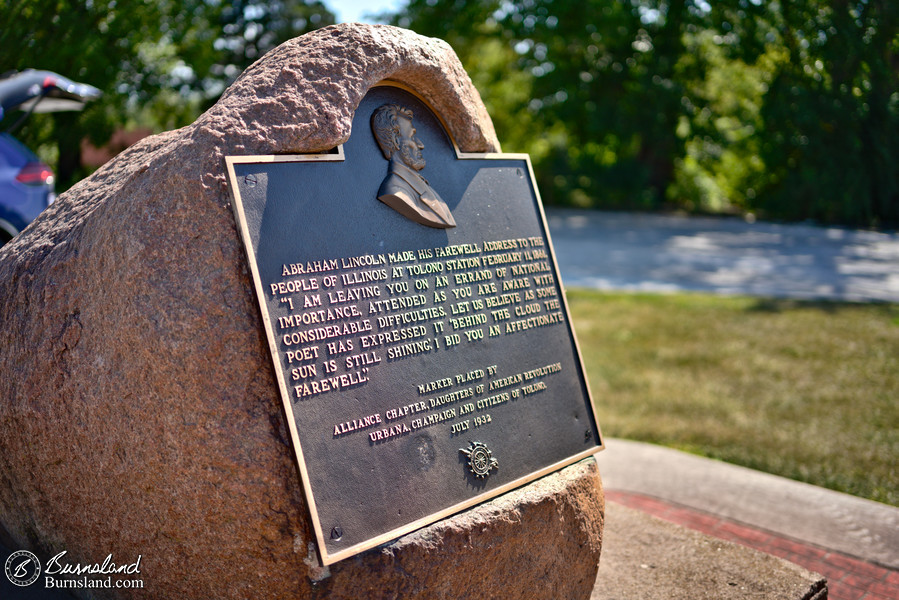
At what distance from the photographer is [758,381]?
643cm

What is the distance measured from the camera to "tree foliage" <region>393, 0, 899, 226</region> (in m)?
10.2

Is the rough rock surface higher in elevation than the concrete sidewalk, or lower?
higher

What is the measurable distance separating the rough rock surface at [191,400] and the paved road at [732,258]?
865 centimetres

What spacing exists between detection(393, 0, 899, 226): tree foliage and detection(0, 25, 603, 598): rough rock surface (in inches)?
341

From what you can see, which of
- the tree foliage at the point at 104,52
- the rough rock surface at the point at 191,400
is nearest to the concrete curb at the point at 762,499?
the rough rock surface at the point at 191,400

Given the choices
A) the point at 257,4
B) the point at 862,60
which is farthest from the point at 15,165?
the point at 257,4

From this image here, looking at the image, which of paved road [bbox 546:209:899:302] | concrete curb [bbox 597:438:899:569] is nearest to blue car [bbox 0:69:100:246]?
concrete curb [bbox 597:438:899:569]

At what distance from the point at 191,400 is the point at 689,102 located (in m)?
17.3

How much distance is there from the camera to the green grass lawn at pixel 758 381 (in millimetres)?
4863

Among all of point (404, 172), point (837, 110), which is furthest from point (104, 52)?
point (837, 110)

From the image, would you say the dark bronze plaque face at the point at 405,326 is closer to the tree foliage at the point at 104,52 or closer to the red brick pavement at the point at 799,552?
the red brick pavement at the point at 799,552

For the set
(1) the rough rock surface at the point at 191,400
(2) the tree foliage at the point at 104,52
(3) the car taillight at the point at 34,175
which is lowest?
(1) the rough rock surface at the point at 191,400

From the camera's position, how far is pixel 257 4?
58.5 feet

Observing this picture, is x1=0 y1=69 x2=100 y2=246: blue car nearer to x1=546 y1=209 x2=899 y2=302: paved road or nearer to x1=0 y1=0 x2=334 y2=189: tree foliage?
x1=0 y1=0 x2=334 y2=189: tree foliage
